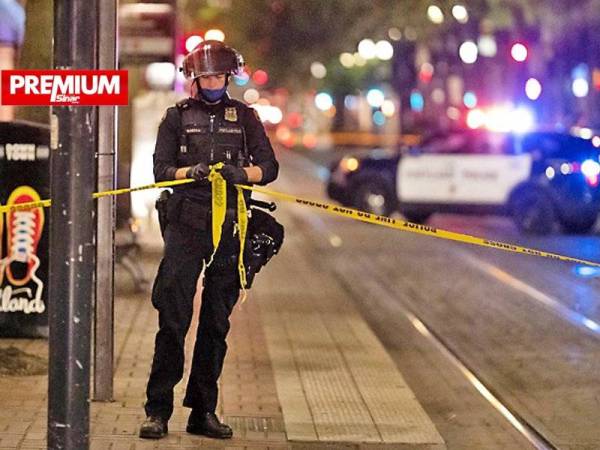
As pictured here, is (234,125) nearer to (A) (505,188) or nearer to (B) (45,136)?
(B) (45,136)

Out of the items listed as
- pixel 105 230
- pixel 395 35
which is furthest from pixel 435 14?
pixel 105 230

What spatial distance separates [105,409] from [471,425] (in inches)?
83.5

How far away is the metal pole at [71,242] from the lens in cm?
555

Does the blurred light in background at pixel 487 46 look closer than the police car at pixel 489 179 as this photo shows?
No

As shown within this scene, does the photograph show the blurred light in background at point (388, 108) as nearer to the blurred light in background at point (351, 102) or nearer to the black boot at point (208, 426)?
the blurred light in background at point (351, 102)

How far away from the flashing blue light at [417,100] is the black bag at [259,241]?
4550 centimetres

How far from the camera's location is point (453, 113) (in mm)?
45062

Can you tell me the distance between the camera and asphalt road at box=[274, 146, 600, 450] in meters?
8.69

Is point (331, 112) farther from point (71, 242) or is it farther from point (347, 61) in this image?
point (71, 242)

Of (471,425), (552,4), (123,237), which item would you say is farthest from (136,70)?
(552,4)

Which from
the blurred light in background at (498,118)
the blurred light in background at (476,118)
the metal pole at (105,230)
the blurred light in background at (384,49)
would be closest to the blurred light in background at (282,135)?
the blurred light in background at (384,49)

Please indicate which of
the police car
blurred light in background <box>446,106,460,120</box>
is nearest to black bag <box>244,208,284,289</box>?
the police car

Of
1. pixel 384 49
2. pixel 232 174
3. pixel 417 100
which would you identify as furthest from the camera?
pixel 417 100

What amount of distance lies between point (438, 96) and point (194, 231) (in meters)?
44.7
